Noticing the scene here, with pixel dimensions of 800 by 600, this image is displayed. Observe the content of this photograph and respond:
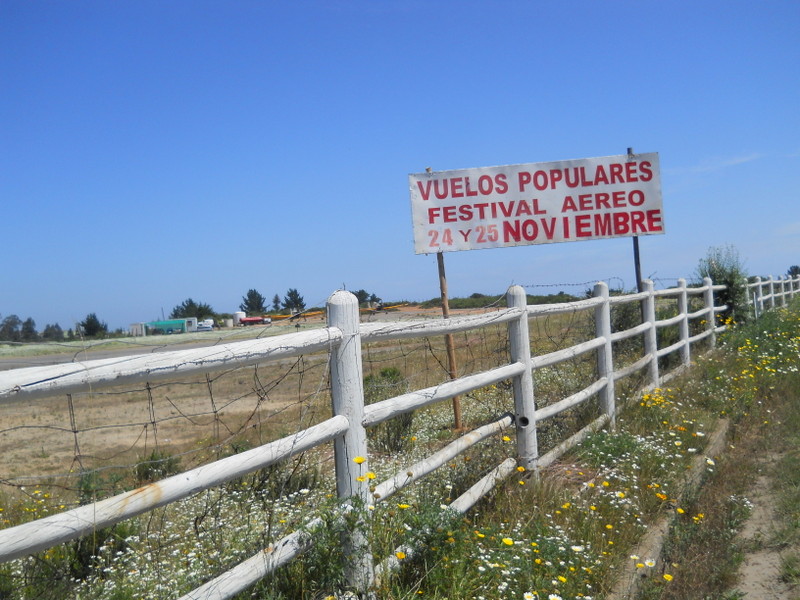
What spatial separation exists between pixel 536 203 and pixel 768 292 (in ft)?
46.9

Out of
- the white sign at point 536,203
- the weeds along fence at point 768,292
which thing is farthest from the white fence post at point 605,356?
the weeds along fence at point 768,292

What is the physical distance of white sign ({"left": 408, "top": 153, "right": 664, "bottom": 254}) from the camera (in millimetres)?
9938

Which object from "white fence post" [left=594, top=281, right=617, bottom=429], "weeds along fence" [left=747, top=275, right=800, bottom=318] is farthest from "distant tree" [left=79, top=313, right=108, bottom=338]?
"weeds along fence" [left=747, top=275, right=800, bottom=318]

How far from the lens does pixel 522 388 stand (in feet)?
19.3

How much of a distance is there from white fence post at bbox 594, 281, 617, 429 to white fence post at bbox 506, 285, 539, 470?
6.91 ft

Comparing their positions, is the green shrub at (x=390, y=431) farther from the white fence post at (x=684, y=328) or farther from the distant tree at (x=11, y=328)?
the white fence post at (x=684, y=328)

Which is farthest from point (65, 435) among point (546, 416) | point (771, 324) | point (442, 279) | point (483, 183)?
point (771, 324)

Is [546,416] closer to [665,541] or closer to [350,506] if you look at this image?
[665,541]

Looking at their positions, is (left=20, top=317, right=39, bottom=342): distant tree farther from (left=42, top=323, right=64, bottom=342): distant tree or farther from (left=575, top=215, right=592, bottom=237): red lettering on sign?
(left=575, top=215, right=592, bottom=237): red lettering on sign

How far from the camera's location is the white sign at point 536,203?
994cm

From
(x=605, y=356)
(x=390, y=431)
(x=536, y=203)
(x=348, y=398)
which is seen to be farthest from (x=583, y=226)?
(x=348, y=398)

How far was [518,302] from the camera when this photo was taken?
5930mm

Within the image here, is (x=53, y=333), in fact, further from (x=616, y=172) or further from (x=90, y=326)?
(x=616, y=172)

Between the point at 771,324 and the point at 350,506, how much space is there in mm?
13594
